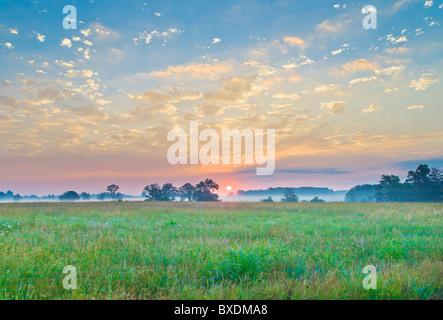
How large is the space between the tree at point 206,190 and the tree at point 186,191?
4531 millimetres

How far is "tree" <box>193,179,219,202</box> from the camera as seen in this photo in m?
100

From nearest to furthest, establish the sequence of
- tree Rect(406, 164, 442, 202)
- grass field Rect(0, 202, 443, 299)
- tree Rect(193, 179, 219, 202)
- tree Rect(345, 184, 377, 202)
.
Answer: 1. grass field Rect(0, 202, 443, 299)
2. tree Rect(406, 164, 442, 202)
3. tree Rect(193, 179, 219, 202)
4. tree Rect(345, 184, 377, 202)

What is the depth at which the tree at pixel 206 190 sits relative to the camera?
328 feet

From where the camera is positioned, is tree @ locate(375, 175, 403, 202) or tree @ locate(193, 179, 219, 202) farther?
tree @ locate(193, 179, 219, 202)

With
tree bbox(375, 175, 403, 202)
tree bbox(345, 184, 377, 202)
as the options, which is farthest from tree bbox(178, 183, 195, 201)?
tree bbox(345, 184, 377, 202)

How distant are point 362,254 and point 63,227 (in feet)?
37.7

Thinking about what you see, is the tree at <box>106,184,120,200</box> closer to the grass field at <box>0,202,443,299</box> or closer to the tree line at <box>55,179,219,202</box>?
the tree line at <box>55,179,219,202</box>

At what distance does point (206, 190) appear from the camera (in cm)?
10100

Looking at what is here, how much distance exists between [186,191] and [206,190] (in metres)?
11.0

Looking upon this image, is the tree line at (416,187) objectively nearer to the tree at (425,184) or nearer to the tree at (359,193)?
the tree at (425,184)

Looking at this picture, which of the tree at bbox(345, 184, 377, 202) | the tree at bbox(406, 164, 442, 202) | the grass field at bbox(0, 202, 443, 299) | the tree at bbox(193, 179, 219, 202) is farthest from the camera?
the tree at bbox(345, 184, 377, 202)

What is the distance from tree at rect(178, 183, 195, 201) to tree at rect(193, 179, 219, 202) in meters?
4.53

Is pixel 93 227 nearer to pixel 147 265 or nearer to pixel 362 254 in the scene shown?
pixel 147 265
